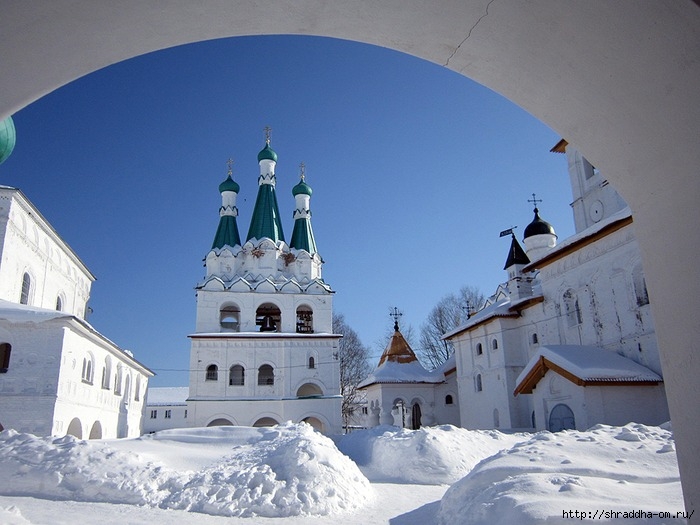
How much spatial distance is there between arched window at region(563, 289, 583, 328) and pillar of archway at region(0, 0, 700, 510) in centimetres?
1866

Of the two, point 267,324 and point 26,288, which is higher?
point 267,324

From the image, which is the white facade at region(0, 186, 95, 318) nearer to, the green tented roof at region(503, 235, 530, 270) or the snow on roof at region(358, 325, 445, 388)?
the snow on roof at region(358, 325, 445, 388)

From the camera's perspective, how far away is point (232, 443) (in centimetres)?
1299

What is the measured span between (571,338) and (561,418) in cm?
389

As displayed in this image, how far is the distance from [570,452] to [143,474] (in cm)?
677

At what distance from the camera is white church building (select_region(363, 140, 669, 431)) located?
52.9ft

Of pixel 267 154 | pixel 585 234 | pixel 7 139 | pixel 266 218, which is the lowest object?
pixel 585 234

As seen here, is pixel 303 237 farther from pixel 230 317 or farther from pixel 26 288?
pixel 26 288

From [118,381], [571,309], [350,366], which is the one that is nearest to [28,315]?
[118,381]

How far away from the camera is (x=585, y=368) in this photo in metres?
16.2

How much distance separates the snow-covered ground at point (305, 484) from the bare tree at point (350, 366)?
97.1ft

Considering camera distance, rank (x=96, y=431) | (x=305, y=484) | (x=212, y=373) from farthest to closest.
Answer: (x=212, y=373), (x=96, y=431), (x=305, y=484)

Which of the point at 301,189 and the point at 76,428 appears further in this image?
the point at 301,189

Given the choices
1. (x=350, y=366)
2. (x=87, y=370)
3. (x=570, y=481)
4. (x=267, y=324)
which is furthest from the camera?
(x=350, y=366)
